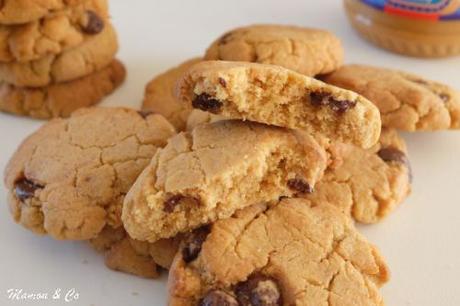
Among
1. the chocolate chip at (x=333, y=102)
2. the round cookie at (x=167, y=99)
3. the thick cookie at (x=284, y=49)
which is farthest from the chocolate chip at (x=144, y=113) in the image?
the chocolate chip at (x=333, y=102)

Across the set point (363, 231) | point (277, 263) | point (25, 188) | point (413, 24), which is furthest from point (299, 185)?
point (413, 24)

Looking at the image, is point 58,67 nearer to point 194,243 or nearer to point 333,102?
point 194,243

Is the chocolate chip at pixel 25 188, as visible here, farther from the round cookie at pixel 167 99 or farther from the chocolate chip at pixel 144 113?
the round cookie at pixel 167 99

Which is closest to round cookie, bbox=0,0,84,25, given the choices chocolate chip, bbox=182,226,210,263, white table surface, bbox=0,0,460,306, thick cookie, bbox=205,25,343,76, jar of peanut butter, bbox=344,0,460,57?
white table surface, bbox=0,0,460,306

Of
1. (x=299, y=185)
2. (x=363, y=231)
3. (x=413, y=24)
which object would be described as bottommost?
(x=363, y=231)

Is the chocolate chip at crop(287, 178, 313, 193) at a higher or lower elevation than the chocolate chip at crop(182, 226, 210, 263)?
higher

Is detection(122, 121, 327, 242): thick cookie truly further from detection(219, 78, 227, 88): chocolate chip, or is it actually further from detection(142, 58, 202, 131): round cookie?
detection(142, 58, 202, 131): round cookie
